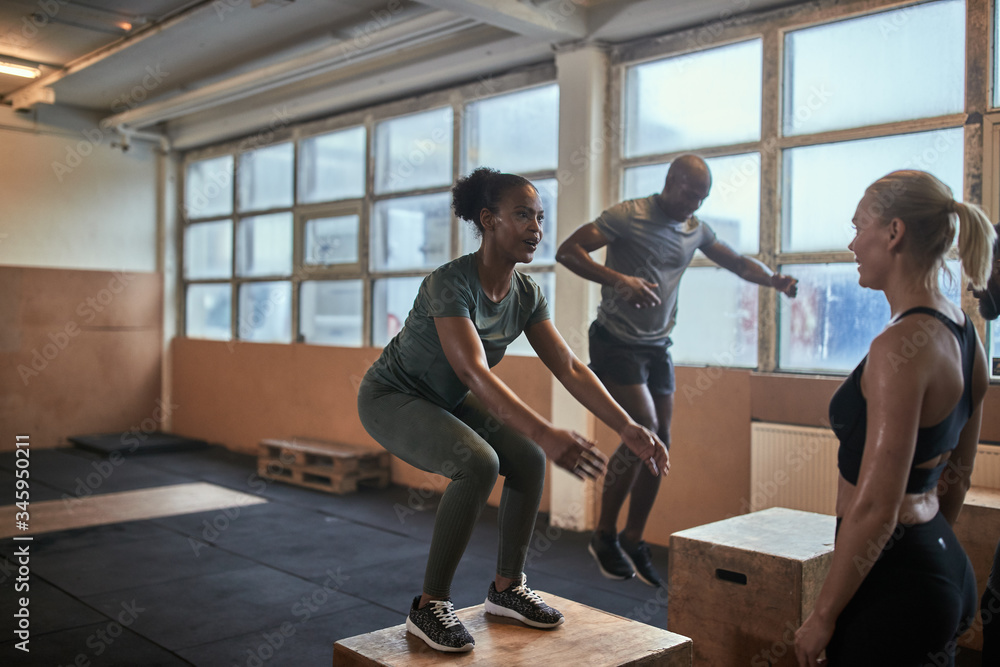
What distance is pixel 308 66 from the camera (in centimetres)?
635

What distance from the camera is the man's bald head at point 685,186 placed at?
11.6 ft

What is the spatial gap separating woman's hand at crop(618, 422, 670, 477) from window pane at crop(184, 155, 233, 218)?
7.33 metres

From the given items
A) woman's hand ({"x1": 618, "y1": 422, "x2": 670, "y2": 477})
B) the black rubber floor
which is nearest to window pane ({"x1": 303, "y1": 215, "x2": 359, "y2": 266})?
the black rubber floor

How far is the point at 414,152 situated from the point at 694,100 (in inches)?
100

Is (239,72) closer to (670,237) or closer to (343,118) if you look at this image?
(343,118)

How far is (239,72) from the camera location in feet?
23.9

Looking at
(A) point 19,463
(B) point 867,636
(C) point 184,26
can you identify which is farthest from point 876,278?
(A) point 19,463

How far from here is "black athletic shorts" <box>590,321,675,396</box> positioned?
3.59 metres

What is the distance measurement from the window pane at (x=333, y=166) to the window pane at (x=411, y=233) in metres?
0.39

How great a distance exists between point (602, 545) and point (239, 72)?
5.60 metres

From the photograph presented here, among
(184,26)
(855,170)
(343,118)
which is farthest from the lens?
(343,118)

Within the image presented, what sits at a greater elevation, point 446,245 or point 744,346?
point 446,245

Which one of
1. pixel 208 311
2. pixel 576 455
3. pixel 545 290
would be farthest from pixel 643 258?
pixel 208 311
